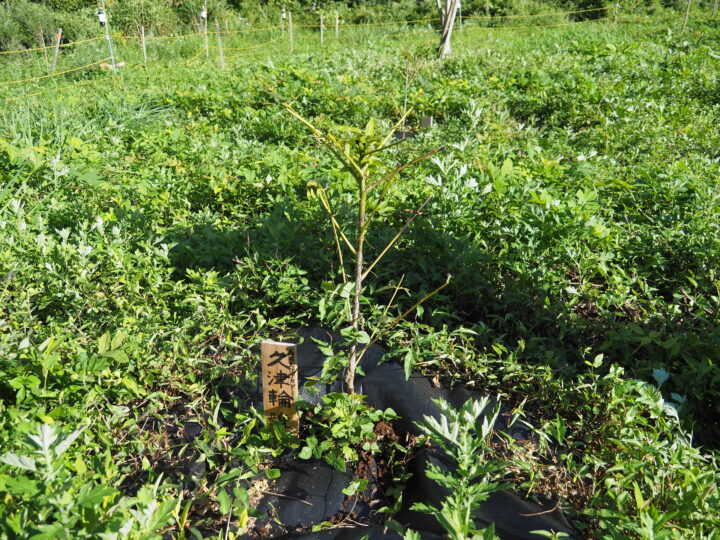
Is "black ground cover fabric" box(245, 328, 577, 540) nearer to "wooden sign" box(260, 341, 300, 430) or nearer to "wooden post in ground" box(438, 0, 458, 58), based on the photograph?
"wooden sign" box(260, 341, 300, 430)

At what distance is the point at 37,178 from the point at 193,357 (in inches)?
99.1

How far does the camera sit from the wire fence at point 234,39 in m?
9.77

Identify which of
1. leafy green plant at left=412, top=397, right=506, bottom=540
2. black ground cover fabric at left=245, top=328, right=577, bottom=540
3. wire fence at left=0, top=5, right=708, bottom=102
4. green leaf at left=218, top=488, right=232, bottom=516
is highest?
wire fence at left=0, top=5, right=708, bottom=102

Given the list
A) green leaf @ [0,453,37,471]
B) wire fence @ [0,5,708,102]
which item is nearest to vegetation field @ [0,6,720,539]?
green leaf @ [0,453,37,471]

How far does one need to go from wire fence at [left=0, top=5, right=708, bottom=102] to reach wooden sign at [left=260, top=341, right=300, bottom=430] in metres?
6.91

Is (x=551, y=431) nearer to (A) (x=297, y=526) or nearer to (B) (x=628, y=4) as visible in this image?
(A) (x=297, y=526)

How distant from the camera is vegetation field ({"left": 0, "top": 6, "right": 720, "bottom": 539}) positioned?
1906mm

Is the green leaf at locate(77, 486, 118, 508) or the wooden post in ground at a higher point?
the wooden post in ground

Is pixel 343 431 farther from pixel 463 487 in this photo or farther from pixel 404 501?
pixel 463 487

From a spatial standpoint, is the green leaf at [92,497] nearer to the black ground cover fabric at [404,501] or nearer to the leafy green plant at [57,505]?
the leafy green plant at [57,505]

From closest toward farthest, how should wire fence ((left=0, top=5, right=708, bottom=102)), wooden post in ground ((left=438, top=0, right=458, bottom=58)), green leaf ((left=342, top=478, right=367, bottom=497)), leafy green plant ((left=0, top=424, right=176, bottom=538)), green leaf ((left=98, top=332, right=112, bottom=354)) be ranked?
leafy green plant ((left=0, top=424, right=176, bottom=538)) → green leaf ((left=342, top=478, right=367, bottom=497)) → green leaf ((left=98, top=332, right=112, bottom=354)) → wooden post in ground ((left=438, top=0, right=458, bottom=58)) → wire fence ((left=0, top=5, right=708, bottom=102))

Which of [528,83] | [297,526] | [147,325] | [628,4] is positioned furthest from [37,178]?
[628,4]

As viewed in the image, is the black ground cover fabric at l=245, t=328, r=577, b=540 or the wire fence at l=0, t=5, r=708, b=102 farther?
the wire fence at l=0, t=5, r=708, b=102

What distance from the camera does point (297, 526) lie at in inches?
79.1
